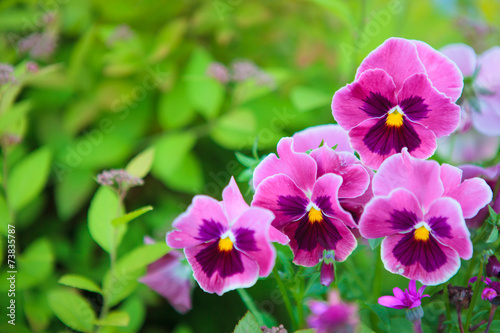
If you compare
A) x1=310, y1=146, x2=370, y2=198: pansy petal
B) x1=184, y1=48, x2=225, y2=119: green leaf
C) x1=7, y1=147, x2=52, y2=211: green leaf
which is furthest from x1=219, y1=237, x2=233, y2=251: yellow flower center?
x1=184, y1=48, x2=225, y2=119: green leaf

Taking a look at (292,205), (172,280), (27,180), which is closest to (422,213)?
(292,205)

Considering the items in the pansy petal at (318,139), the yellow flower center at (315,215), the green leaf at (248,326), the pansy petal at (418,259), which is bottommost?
the green leaf at (248,326)

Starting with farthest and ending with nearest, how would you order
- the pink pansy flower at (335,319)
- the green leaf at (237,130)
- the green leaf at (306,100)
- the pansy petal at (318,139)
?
the green leaf at (237,130)
the green leaf at (306,100)
the pansy petal at (318,139)
the pink pansy flower at (335,319)

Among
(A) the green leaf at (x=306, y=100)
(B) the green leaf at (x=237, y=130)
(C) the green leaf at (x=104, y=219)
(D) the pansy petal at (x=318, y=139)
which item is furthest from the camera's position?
(B) the green leaf at (x=237, y=130)

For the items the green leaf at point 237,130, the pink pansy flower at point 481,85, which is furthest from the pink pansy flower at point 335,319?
the green leaf at point 237,130

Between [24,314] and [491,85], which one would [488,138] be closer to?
[491,85]

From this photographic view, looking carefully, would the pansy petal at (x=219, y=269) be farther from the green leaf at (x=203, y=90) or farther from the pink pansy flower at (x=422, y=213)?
the green leaf at (x=203, y=90)

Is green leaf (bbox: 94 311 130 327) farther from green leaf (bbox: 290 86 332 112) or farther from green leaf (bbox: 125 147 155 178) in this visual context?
green leaf (bbox: 290 86 332 112)
